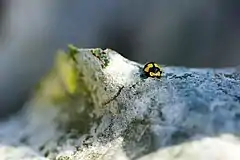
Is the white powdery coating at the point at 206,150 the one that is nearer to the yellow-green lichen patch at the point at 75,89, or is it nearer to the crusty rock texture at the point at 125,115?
the crusty rock texture at the point at 125,115

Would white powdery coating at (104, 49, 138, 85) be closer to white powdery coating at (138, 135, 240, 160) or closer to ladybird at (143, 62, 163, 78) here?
ladybird at (143, 62, 163, 78)

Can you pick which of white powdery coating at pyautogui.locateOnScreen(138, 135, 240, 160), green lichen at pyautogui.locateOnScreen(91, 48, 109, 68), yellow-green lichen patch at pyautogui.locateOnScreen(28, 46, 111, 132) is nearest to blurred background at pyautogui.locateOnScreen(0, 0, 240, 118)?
yellow-green lichen patch at pyautogui.locateOnScreen(28, 46, 111, 132)

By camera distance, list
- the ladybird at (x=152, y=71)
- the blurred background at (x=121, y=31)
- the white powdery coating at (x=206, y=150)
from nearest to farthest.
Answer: the white powdery coating at (x=206, y=150), the ladybird at (x=152, y=71), the blurred background at (x=121, y=31)

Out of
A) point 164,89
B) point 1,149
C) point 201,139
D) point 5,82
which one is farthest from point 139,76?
point 5,82

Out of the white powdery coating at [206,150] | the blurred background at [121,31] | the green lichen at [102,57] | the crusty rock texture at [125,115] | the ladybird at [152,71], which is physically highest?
the blurred background at [121,31]

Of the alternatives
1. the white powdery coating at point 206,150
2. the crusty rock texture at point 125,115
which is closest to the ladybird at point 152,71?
the crusty rock texture at point 125,115

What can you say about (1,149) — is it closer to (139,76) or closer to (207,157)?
(139,76)
